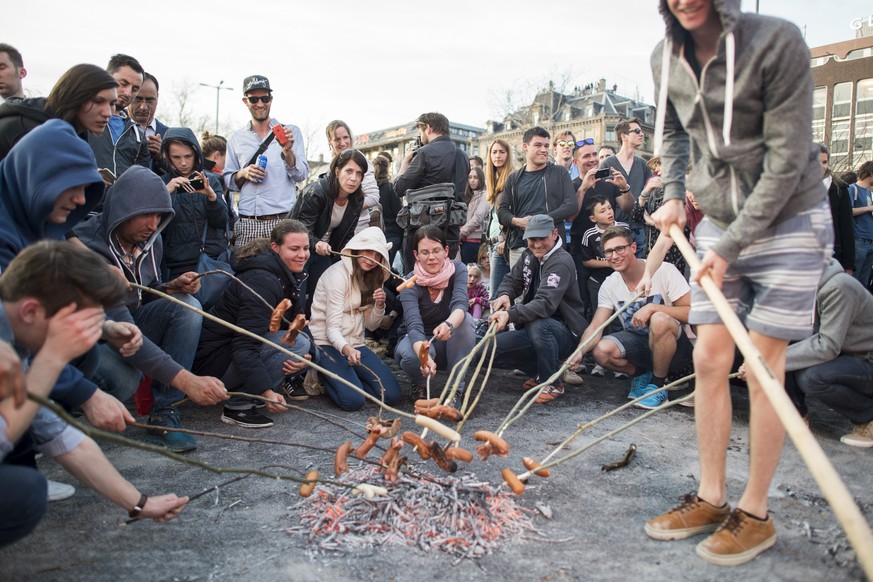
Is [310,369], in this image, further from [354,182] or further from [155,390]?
[354,182]

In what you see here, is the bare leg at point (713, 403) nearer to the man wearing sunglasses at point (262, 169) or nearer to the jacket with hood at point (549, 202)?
the jacket with hood at point (549, 202)

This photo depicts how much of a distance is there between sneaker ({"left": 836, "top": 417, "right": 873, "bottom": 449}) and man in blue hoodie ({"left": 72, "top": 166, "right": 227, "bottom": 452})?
419cm

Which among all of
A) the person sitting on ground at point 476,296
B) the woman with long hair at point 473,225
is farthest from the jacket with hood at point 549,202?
the woman with long hair at point 473,225

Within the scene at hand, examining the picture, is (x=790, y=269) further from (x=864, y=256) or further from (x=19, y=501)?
(x=864, y=256)

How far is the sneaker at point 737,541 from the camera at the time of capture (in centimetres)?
242

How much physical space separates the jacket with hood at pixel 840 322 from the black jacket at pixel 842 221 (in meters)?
2.41

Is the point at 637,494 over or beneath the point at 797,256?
beneath

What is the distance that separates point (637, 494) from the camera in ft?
10.3

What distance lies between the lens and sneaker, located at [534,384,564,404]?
16.3 feet

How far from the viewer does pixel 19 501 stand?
2064mm

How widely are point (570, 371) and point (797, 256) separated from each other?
3.38m

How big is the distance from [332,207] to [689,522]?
4.10 m

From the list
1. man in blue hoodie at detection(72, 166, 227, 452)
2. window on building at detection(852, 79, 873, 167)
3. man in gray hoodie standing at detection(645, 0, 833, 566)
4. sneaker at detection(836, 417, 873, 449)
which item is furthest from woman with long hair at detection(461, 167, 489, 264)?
window on building at detection(852, 79, 873, 167)

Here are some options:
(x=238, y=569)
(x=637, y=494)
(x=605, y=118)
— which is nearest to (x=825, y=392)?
(x=637, y=494)
